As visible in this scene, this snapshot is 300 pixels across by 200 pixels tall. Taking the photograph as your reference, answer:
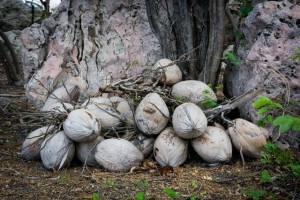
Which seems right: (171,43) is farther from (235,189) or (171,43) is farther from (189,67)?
(235,189)

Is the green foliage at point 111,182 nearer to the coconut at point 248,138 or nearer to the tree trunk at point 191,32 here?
the coconut at point 248,138

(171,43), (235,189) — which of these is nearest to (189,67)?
(171,43)

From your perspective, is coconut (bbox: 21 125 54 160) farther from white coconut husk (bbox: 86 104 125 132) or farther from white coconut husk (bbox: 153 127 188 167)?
white coconut husk (bbox: 153 127 188 167)

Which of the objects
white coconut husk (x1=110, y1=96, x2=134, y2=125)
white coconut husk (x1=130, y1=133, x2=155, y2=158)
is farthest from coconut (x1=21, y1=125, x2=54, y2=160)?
white coconut husk (x1=130, y1=133, x2=155, y2=158)

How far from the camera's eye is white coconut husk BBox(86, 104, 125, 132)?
348 cm

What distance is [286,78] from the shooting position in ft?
11.6

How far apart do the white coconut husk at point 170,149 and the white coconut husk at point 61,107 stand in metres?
0.71

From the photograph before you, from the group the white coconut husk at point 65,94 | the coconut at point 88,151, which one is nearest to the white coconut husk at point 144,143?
the coconut at point 88,151

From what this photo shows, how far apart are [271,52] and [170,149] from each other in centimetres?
114

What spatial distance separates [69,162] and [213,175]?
1.04m

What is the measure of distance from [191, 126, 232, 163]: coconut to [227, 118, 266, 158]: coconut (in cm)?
7

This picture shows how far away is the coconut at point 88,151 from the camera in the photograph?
11.0 feet

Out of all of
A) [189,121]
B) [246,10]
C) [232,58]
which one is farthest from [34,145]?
[246,10]

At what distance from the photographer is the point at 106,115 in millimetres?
3504
